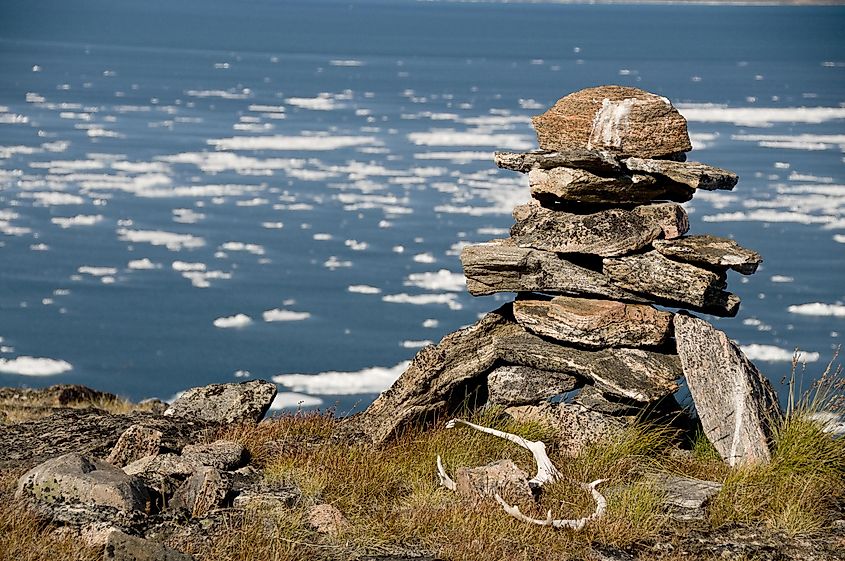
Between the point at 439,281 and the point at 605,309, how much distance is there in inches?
4504

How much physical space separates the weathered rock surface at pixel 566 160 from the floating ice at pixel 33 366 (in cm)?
8858

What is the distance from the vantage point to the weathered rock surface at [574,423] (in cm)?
1505

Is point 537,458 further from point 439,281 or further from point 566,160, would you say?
point 439,281

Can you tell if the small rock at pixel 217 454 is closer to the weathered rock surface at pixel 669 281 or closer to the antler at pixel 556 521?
the antler at pixel 556 521

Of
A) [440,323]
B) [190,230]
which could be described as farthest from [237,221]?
[440,323]

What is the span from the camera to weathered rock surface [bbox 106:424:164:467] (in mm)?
14578

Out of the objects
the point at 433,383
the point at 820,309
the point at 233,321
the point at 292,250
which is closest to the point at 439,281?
the point at 292,250

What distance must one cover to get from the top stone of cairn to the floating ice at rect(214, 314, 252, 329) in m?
107

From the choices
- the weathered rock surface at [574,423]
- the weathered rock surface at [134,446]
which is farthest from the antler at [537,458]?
the weathered rock surface at [134,446]

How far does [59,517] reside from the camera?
12250mm

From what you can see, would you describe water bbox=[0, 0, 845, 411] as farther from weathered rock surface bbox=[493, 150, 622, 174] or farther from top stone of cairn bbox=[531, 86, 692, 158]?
weathered rock surface bbox=[493, 150, 622, 174]

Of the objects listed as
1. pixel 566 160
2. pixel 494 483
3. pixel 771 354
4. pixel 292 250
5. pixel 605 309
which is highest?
Result: pixel 566 160

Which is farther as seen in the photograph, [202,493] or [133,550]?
[202,493]

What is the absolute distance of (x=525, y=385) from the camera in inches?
610
